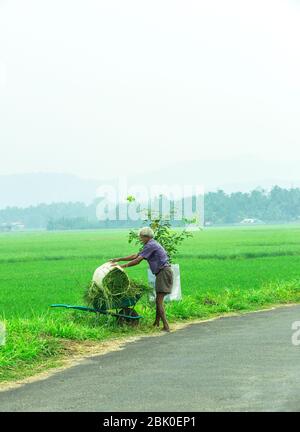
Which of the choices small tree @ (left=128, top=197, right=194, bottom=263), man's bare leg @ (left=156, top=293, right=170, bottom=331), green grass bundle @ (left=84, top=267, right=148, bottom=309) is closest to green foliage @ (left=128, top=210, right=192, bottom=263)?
small tree @ (left=128, top=197, right=194, bottom=263)

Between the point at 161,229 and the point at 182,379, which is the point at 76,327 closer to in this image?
the point at 182,379

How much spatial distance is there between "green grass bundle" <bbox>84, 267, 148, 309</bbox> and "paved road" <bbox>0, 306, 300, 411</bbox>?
0.89m

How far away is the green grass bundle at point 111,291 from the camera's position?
1300 cm

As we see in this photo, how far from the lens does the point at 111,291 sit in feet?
42.9

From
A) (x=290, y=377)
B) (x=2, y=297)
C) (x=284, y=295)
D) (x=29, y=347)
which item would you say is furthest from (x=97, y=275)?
(x=2, y=297)

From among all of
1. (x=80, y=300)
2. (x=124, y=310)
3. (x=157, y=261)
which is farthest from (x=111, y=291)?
(x=80, y=300)

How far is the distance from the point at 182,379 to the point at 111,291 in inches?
156

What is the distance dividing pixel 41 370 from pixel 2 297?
39.8 ft

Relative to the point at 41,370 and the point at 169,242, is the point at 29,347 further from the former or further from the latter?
the point at 169,242

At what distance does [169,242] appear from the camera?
1666 centimetres

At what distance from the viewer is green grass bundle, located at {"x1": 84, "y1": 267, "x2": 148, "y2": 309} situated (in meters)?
13.0

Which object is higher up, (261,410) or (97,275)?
(97,275)

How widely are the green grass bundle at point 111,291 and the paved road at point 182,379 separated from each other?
0.89 metres
